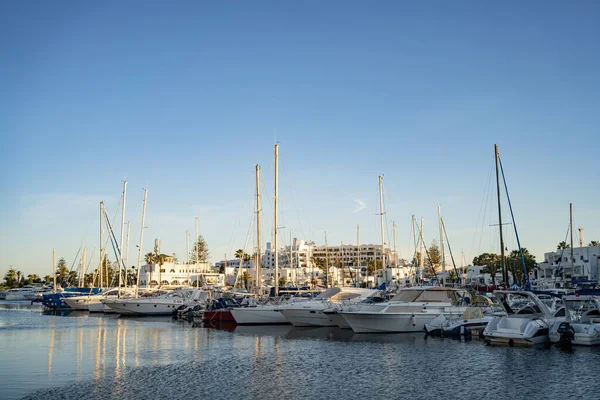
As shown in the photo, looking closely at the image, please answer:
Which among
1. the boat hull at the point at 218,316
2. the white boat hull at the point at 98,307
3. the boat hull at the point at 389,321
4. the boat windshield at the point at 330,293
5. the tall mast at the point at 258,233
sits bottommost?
the white boat hull at the point at 98,307

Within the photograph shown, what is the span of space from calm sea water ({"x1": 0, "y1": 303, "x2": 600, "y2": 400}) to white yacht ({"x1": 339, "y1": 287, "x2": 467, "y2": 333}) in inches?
45.3

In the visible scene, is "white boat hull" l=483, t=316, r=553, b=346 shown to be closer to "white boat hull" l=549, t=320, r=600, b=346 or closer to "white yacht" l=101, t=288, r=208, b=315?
"white boat hull" l=549, t=320, r=600, b=346

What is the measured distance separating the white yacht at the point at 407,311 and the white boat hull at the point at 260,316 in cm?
896

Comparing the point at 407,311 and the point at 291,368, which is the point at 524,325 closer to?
the point at 407,311

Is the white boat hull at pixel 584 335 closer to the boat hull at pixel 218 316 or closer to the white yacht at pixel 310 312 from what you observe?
the white yacht at pixel 310 312

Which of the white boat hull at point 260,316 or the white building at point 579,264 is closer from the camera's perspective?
the white boat hull at point 260,316

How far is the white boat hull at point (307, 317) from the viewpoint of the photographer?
44438mm

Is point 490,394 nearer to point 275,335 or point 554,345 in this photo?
point 554,345

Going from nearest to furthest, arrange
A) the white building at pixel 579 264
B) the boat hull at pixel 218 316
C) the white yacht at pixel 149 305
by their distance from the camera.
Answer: the boat hull at pixel 218 316 < the white yacht at pixel 149 305 < the white building at pixel 579 264

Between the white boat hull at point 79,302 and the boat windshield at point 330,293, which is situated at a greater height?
the boat windshield at point 330,293

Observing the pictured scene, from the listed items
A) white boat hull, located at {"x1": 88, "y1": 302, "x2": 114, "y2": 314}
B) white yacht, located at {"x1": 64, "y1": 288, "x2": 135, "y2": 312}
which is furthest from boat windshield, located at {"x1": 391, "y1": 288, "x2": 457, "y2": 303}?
white yacht, located at {"x1": 64, "y1": 288, "x2": 135, "y2": 312}

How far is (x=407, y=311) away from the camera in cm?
3803

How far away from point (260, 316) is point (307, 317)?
475cm

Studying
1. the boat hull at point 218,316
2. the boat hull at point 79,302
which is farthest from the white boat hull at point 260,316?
the boat hull at point 79,302
